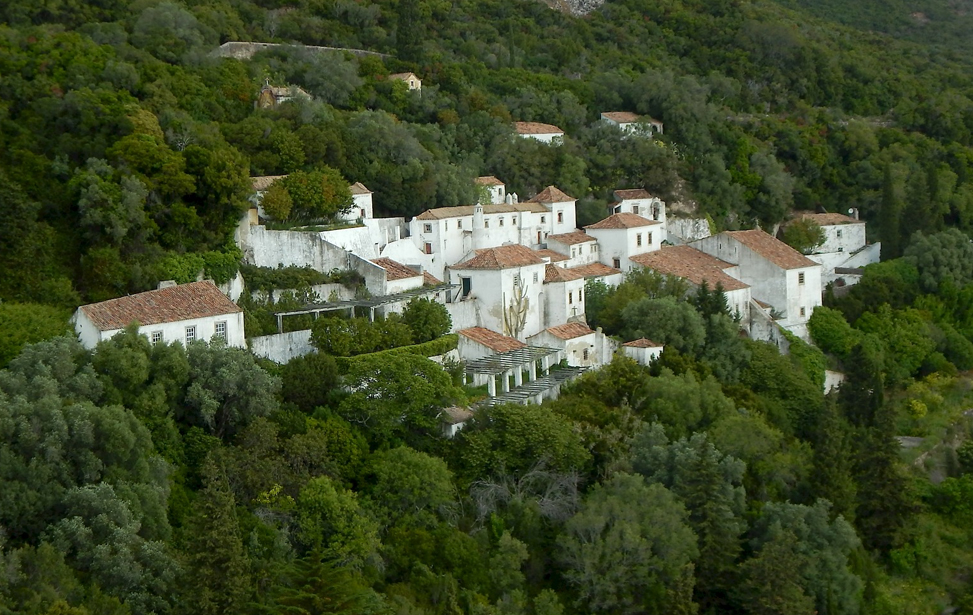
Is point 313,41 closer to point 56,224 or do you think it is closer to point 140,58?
point 140,58

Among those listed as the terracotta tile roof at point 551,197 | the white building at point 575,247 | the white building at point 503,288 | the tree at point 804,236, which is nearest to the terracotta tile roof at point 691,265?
the white building at point 575,247

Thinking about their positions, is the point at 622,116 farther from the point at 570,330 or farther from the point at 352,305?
the point at 352,305

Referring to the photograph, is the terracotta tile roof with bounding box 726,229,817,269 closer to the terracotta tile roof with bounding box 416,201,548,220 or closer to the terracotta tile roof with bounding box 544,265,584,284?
the terracotta tile roof with bounding box 416,201,548,220

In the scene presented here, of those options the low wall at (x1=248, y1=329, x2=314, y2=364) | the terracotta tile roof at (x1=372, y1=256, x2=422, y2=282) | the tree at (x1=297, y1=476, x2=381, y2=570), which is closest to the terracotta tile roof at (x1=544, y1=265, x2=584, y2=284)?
the terracotta tile roof at (x1=372, y1=256, x2=422, y2=282)

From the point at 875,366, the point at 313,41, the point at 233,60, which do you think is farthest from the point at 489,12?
the point at 875,366

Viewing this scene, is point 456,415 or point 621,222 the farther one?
point 621,222

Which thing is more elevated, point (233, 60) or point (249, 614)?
point (233, 60)

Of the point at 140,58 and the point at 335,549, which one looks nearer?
the point at 335,549

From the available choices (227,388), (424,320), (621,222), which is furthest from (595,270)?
(227,388)
